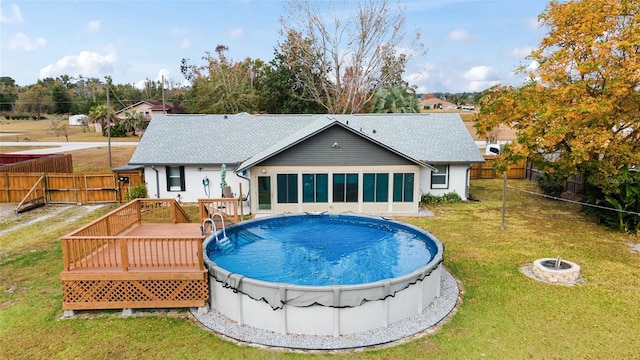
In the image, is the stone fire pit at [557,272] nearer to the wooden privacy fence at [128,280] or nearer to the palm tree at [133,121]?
the wooden privacy fence at [128,280]

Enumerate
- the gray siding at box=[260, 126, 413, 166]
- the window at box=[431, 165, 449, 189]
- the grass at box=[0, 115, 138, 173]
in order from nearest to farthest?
the gray siding at box=[260, 126, 413, 166] → the window at box=[431, 165, 449, 189] → the grass at box=[0, 115, 138, 173]

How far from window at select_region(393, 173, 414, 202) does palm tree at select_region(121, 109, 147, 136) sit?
149ft

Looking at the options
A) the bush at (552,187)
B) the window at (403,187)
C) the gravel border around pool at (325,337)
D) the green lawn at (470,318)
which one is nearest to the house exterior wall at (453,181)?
the window at (403,187)

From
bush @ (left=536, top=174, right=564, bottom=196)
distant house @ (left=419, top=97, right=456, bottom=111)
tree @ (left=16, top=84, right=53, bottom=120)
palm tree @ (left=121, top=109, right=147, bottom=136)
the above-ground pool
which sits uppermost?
distant house @ (left=419, top=97, right=456, bottom=111)

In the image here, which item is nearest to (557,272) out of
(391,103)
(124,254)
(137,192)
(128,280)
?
(128,280)

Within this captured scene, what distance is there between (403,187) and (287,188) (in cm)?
523

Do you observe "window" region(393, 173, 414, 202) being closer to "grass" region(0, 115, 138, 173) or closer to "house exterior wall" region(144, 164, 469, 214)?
"house exterior wall" region(144, 164, 469, 214)

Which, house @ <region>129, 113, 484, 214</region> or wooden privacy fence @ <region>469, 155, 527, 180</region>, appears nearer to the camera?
house @ <region>129, 113, 484, 214</region>

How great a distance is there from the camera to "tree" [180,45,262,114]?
1678 inches

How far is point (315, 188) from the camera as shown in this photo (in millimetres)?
17422

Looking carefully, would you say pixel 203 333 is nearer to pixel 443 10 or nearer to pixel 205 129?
pixel 205 129

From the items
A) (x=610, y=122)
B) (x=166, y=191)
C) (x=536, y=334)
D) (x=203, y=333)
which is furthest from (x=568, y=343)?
(x=166, y=191)

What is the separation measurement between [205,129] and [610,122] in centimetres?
1843

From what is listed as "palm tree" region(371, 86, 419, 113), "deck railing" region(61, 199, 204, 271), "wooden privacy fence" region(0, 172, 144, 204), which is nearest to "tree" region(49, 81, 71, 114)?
"wooden privacy fence" region(0, 172, 144, 204)
